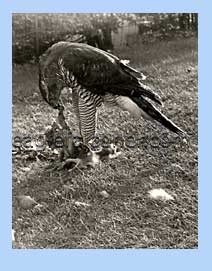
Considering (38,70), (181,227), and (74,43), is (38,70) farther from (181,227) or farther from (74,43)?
(181,227)

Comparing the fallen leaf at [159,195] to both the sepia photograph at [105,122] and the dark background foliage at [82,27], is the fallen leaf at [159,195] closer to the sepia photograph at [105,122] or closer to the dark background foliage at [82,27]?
the sepia photograph at [105,122]

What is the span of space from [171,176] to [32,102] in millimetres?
616

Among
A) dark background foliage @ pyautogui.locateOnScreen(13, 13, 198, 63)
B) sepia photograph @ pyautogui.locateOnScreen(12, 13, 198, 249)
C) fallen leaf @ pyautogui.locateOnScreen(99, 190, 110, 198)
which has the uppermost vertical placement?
dark background foliage @ pyautogui.locateOnScreen(13, 13, 198, 63)

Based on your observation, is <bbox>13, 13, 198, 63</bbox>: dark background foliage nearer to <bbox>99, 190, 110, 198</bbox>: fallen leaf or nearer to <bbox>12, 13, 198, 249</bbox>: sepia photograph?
<bbox>12, 13, 198, 249</bbox>: sepia photograph

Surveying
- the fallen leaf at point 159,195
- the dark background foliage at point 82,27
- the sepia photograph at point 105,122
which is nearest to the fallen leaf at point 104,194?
the sepia photograph at point 105,122

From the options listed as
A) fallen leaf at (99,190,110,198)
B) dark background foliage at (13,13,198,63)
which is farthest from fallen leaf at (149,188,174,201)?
dark background foliage at (13,13,198,63)

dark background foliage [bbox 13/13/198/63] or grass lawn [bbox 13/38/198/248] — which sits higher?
dark background foliage [bbox 13/13/198/63]

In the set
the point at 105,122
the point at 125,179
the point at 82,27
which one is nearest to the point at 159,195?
the point at 125,179

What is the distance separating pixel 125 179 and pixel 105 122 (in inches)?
9.3

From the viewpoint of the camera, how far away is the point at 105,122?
8.29 ft

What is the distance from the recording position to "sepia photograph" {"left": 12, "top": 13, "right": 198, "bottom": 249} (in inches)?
97.2

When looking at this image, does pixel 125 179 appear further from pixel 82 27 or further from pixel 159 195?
pixel 82 27

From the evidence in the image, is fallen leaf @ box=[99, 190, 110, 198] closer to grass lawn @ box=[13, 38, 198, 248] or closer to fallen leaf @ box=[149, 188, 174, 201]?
grass lawn @ box=[13, 38, 198, 248]

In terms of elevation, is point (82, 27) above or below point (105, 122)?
above
